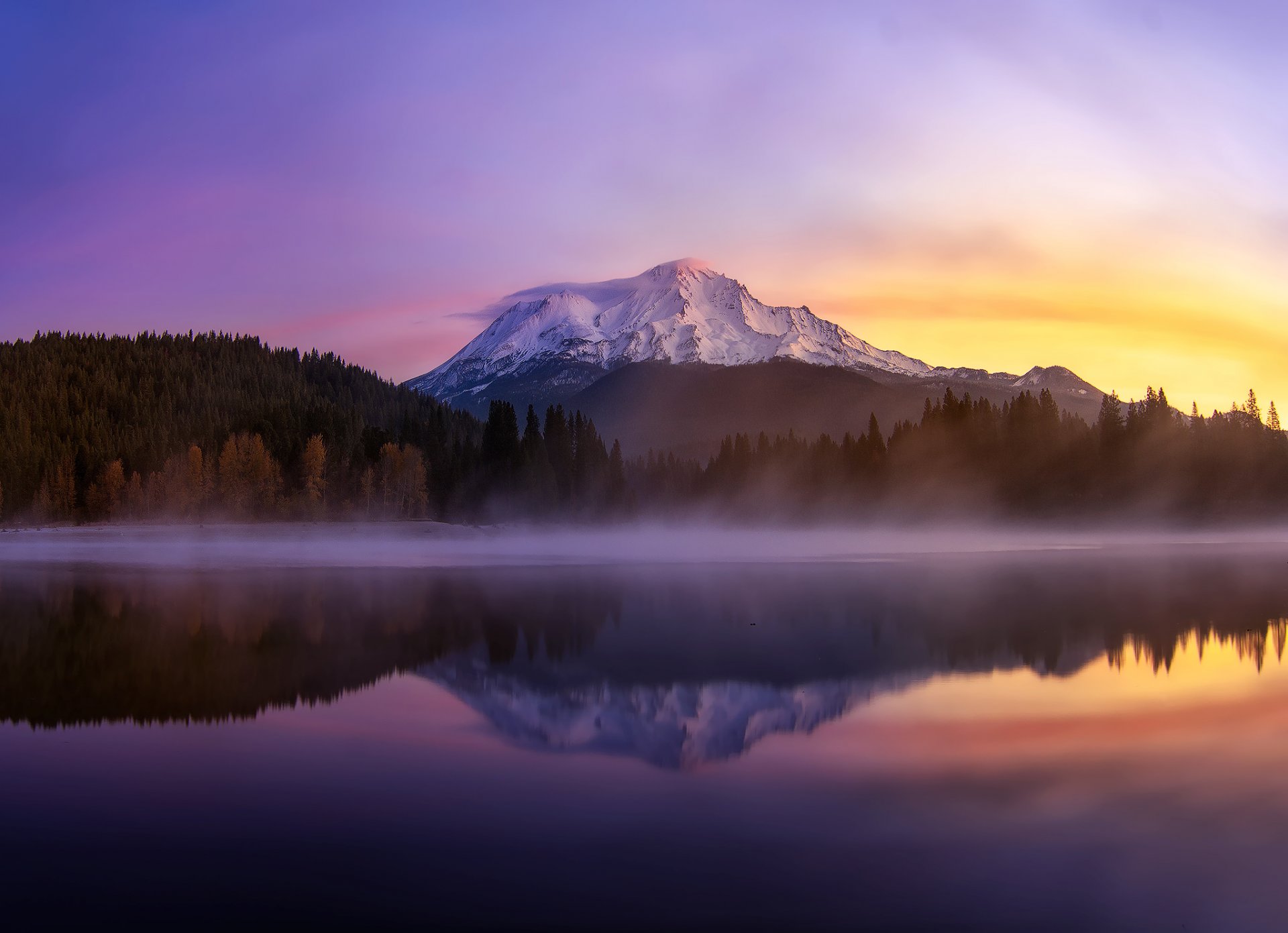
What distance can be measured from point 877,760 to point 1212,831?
389 centimetres

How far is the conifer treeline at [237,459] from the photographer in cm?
11356

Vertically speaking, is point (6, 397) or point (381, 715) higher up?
point (6, 397)

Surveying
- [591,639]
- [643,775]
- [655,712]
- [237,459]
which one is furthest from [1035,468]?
[643,775]

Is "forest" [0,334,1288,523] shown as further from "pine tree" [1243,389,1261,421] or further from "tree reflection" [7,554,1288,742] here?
"tree reflection" [7,554,1288,742]

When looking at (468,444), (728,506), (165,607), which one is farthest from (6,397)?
(165,607)

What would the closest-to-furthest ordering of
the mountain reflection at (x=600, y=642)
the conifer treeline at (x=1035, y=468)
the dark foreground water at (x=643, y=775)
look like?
the dark foreground water at (x=643, y=775)
the mountain reflection at (x=600, y=642)
the conifer treeline at (x=1035, y=468)

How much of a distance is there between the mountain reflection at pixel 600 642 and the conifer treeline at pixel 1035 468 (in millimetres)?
70608

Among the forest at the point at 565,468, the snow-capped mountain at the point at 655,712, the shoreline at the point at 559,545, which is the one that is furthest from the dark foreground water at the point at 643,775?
the forest at the point at 565,468

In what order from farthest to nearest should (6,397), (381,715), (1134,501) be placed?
(6,397) → (1134,501) → (381,715)

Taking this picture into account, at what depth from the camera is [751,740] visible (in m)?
13.8

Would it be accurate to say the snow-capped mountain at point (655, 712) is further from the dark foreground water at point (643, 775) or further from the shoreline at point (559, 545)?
the shoreline at point (559, 545)

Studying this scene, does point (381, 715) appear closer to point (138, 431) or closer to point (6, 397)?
point (138, 431)

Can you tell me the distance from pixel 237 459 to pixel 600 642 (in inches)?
4015

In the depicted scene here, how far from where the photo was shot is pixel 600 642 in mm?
23031
